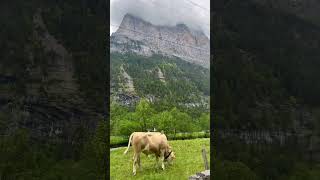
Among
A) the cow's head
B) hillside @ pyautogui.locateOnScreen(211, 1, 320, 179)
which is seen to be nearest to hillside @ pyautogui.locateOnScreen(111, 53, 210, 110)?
the cow's head

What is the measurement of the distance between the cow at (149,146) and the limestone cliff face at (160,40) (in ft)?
135

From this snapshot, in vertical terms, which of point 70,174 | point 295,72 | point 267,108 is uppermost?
point 295,72

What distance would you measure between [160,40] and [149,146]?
5737 cm

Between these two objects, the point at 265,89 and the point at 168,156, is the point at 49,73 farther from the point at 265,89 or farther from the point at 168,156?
the point at 168,156

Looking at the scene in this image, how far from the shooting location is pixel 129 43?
2012 inches

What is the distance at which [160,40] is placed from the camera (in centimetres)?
6384

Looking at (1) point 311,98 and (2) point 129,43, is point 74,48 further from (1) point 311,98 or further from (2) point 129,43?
(2) point 129,43

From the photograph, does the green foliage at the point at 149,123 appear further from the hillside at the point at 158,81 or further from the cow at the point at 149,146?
the cow at the point at 149,146

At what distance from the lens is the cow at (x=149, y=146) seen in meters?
6.86

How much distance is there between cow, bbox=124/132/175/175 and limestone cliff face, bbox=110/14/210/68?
41.2 m

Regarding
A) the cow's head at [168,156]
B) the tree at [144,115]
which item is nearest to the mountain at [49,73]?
the cow's head at [168,156]

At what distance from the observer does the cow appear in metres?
6.86

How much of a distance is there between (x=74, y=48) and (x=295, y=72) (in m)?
2.44

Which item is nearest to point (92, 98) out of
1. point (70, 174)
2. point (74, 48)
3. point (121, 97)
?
point (74, 48)
